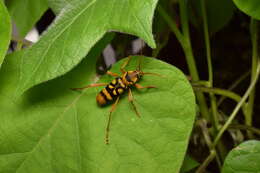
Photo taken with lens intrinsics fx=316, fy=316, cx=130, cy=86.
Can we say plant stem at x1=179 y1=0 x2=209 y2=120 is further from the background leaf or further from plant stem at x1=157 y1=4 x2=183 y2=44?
the background leaf

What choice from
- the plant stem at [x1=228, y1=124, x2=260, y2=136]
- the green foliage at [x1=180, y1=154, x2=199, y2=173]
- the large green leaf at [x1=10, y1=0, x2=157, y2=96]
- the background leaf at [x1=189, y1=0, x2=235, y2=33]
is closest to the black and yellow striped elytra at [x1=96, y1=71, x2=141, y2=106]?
the large green leaf at [x1=10, y1=0, x2=157, y2=96]

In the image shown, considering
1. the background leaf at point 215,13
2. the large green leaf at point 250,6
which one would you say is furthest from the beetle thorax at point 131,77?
the background leaf at point 215,13

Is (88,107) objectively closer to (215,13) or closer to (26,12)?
(26,12)

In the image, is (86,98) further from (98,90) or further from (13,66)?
(13,66)

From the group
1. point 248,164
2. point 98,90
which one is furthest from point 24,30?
point 248,164

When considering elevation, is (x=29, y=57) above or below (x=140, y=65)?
above
